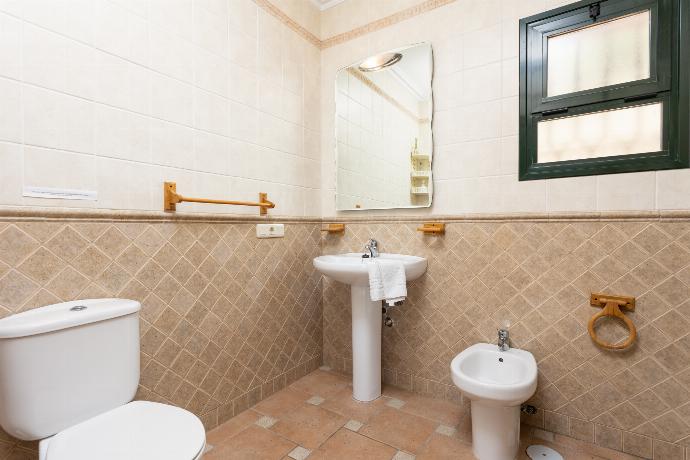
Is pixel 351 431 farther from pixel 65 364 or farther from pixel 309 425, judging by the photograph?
pixel 65 364

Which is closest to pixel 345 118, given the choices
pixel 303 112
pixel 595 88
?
pixel 303 112

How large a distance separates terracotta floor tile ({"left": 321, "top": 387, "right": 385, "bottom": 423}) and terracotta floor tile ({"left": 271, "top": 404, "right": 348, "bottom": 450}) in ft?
0.16

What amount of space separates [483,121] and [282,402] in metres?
1.97

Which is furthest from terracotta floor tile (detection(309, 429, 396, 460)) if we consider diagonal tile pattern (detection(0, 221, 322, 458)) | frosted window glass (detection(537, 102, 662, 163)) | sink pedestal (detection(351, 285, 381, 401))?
frosted window glass (detection(537, 102, 662, 163))

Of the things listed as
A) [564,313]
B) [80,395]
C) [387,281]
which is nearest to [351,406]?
[387,281]

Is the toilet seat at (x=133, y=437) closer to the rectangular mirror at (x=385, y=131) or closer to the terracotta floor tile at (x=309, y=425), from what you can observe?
the terracotta floor tile at (x=309, y=425)

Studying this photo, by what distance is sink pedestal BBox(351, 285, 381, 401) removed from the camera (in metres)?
2.07

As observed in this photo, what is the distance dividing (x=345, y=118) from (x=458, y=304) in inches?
55.9

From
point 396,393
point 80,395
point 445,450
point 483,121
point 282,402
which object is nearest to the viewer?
point 80,395

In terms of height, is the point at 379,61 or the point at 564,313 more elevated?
the point at 379,61

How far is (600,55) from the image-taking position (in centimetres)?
169

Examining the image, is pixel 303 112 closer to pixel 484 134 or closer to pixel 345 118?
pixel 345 118

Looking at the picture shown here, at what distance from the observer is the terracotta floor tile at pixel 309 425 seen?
1.72 meters

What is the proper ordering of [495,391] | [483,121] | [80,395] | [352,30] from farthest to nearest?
[352,30] < [483,121] < [495,391] < [80,395]
